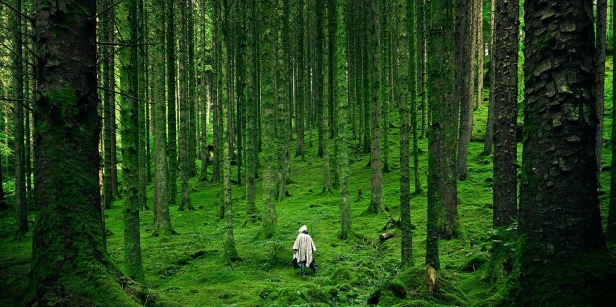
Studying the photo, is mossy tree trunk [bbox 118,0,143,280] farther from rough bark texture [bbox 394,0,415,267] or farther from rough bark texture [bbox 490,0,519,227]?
rough bark texture [bbox 490,0,519,227]

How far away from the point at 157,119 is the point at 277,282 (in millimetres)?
8089

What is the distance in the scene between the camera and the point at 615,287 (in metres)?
2.12

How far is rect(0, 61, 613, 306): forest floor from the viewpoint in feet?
19.4

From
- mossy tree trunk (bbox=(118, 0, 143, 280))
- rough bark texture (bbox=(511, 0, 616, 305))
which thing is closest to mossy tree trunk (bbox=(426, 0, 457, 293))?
rough bark texture (bbox=(511, 0, 616, 305))

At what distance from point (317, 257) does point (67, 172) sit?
841cm

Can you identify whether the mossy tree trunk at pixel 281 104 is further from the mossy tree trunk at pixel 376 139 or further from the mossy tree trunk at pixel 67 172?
the mossy tree trunk at pixel 67 172

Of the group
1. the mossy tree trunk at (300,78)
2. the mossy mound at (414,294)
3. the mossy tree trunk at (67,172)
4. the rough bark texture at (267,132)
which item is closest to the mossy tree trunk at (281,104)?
the rough bark texture at (267,132)

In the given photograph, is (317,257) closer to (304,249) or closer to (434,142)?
(304,249)

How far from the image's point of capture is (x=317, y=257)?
422 inches

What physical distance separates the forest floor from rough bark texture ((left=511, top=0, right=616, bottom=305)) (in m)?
0.48

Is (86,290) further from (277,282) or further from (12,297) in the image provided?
(277,282)

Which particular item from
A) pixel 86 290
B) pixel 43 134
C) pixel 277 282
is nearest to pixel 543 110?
pixel 86 290

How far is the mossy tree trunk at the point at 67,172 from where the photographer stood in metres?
3.03

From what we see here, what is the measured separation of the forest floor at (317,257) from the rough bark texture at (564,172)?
0.48 m
